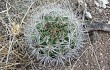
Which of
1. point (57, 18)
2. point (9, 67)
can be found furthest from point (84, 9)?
point (9, 67)

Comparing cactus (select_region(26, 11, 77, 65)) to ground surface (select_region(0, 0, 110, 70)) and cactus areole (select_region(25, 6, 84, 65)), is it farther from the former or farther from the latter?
ground surface (select_region(0, 0, 110, 70))

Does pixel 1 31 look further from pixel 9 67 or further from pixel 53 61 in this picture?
pixel 53 61

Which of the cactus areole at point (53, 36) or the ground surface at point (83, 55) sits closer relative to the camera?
the cactus areole at point (53, 36)

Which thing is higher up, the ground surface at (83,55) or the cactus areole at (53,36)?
the cactus areole at (53,36)

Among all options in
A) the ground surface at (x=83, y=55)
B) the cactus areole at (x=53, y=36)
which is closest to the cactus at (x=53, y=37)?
the cactus areole at (x=53, y=36)

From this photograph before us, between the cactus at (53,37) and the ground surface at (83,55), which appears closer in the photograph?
the cactus at (53,37)

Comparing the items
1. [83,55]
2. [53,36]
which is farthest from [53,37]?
[83,55]

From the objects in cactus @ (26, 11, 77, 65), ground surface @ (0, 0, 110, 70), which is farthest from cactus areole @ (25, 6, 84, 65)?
ground surface @ (0, 0, 110, 70)

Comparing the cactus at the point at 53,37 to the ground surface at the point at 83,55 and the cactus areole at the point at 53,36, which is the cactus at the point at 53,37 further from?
the ground surface at the point at 83,55

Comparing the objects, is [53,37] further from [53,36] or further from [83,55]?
[83,55]
